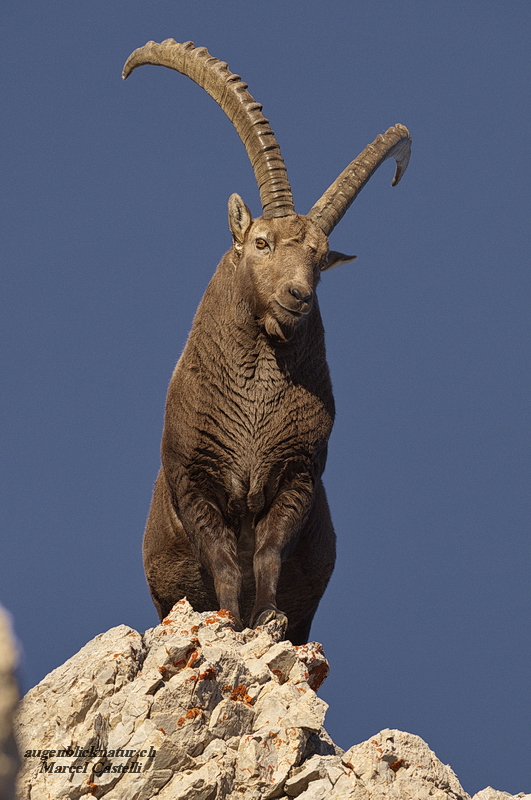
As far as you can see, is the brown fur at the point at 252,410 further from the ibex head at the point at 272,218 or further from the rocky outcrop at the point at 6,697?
the rocky outcrop at the point at 6,697

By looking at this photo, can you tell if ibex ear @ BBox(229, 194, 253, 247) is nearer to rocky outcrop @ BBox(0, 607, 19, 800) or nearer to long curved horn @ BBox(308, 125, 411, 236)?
long curved horn @ BBox(308, 125, 411, 236)

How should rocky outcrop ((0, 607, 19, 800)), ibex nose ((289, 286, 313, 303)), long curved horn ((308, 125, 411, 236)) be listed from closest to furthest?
1. rocky outcrop ((0, 607, 19, 800))
2. ibex nose ((289, 286, 313, 303))
3. long curved horn ((308, 125, 411, 236))

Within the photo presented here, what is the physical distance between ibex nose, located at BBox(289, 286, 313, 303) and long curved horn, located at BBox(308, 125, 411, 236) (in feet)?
4.14

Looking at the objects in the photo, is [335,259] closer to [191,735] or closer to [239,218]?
[239,218]

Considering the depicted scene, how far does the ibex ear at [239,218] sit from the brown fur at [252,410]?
0.04 feet

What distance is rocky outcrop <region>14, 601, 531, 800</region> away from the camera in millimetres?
6238

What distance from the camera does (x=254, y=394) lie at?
9.38 m

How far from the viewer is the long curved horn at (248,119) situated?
9617mm

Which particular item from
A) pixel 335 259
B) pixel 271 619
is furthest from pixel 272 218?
pixel 271 619

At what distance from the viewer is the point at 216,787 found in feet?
21.1

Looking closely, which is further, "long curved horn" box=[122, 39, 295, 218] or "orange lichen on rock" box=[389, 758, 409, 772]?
"long curved horn" box=[122, 39, 295, 218]

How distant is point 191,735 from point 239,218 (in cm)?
466

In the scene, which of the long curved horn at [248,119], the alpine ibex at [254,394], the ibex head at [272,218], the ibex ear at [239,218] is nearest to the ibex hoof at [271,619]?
the alpine ibex at [254,394]

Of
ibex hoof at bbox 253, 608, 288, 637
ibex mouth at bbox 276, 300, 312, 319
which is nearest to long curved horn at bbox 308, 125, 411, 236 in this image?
ibex mouth at bbox 276, 300, 312, 319
